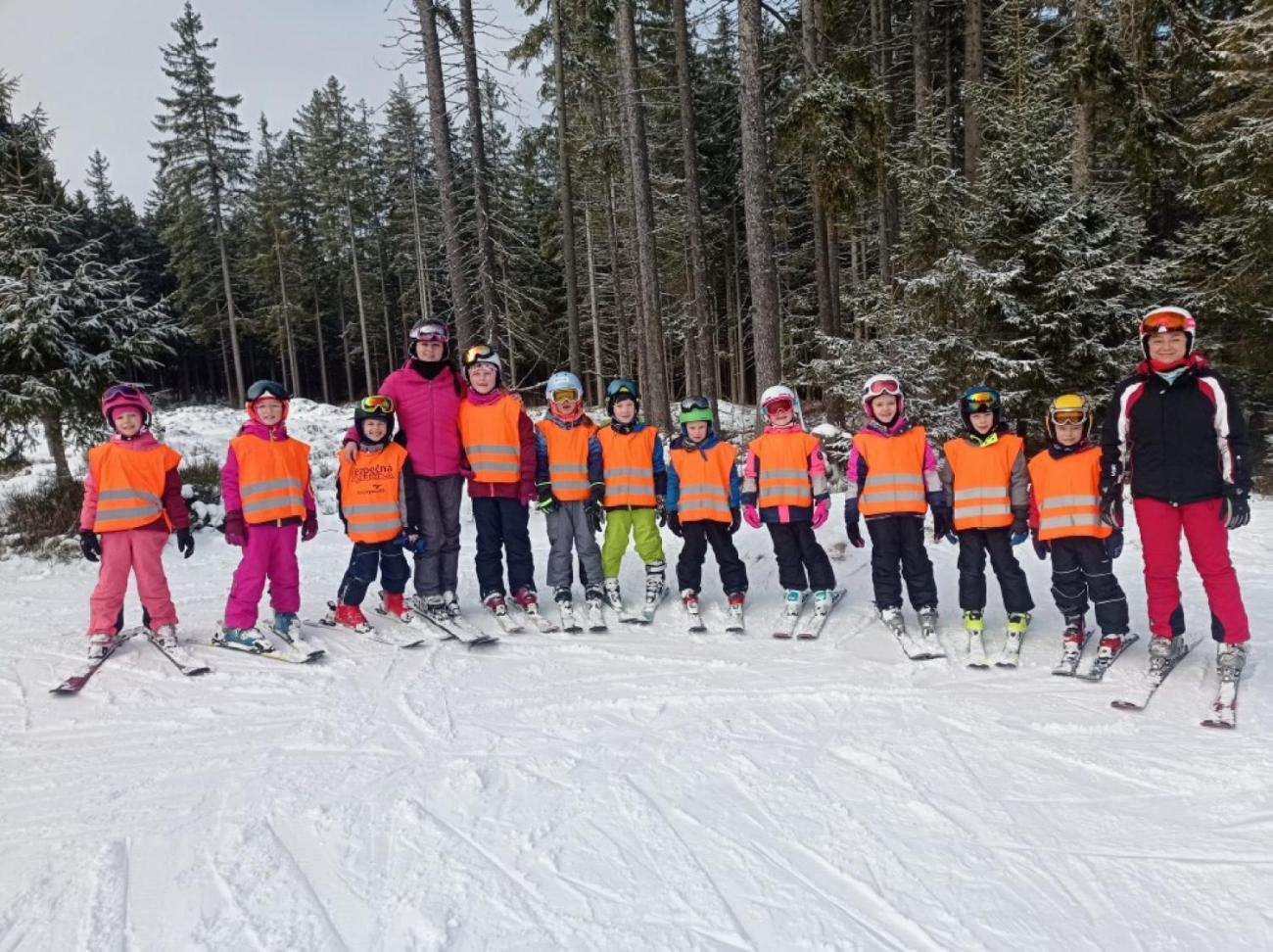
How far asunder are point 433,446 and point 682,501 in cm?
226

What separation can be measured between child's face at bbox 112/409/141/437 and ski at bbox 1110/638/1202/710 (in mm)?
7153

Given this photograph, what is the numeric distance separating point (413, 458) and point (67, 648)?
313 centimetres

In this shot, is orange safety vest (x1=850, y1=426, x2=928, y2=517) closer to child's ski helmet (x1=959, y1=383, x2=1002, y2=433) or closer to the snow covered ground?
child's ski helmet (x1=959, y1=383, x2=1002, y2=433)

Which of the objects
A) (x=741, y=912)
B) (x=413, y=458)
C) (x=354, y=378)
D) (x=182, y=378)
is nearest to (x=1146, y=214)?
(x=413, y=458)

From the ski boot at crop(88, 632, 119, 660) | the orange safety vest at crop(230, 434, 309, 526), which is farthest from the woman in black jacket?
the ski boot at crop(88, 632, 119, 660)

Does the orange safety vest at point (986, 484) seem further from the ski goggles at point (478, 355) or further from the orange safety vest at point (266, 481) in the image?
Answer: the orange safety vest at point (266, 481)

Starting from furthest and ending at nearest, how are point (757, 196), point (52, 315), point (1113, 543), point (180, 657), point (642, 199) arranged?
point (642, 199) → point (52, 315) → point (757, 196) → point (180, 657) → point (1113, 543)

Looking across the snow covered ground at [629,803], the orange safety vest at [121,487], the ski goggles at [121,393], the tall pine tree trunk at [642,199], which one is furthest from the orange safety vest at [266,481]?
the tall pine tree trunk at [642,199]

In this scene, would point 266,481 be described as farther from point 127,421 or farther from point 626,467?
point 626,467

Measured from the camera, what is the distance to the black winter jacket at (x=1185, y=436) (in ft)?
14.6

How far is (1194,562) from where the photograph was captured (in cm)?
465

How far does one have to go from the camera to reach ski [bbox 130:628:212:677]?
518 centimetres

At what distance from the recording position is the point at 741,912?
2703mm

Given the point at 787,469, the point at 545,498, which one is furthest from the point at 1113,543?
the point at 545,498
